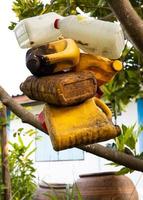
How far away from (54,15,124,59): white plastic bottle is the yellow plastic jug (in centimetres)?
10

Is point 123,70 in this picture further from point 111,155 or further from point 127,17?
point 127,17

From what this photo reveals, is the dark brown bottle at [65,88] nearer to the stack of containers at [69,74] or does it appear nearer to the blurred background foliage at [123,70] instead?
the stack of containers at [69,74]

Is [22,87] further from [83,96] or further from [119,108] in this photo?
[119,108]

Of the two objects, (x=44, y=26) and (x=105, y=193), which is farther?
(x=105, y=193)

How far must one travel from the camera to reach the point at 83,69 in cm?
90

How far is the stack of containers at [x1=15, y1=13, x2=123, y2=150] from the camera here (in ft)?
2.74

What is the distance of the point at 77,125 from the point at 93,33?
0.18 m

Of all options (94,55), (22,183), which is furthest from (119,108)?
(22,183)

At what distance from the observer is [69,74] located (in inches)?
34.1

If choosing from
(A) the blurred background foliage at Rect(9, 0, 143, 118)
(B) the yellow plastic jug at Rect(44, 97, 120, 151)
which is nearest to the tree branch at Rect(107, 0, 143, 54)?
(B) the yellow plastic jug at Rect(44, 97, 120, 151)

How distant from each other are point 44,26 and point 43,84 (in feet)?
0.41

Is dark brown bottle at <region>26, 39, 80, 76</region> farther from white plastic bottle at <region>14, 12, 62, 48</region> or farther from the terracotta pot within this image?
the terracotta pot

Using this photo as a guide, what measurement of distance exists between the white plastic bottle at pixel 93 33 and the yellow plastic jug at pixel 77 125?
10 cm

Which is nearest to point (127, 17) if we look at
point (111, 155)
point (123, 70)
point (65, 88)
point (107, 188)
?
point (65, 88)
